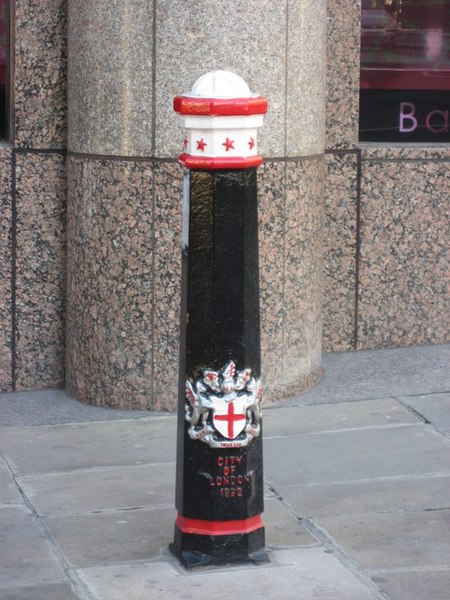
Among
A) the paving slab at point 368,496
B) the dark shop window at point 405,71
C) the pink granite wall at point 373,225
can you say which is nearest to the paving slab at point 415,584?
the paving slab at point 368,496

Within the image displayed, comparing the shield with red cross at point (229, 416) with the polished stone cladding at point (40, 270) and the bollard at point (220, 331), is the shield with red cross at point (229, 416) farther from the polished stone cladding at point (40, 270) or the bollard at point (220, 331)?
the polished stone cladding at point (40, 270)

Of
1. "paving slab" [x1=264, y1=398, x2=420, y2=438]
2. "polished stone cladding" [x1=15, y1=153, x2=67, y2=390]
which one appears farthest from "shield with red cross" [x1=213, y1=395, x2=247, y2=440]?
"polished stone cladding" [x1=15, y1=153, x2=67, y2=390]

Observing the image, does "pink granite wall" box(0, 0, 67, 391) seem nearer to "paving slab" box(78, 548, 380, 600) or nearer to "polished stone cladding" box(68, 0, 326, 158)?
"polished stone cladding" box(68, 0, 326, 158)

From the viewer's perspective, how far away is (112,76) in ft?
20.9

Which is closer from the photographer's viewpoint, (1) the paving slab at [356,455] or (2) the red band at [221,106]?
(2) the red band at [221,106]

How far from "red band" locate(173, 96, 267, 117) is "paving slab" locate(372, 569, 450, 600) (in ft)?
5.25

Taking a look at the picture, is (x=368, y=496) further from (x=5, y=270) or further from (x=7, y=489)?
(x=5, y=270)

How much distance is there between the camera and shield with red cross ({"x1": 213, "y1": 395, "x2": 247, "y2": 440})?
175 inches

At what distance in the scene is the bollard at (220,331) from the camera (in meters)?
4.35

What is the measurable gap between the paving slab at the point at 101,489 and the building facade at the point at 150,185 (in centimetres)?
96

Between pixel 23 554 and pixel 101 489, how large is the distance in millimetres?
751

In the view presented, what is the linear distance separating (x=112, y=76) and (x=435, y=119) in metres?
2.32

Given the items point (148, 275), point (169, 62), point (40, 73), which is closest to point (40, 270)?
point (148, 275)

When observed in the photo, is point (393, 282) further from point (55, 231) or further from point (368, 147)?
point (55, 231)
